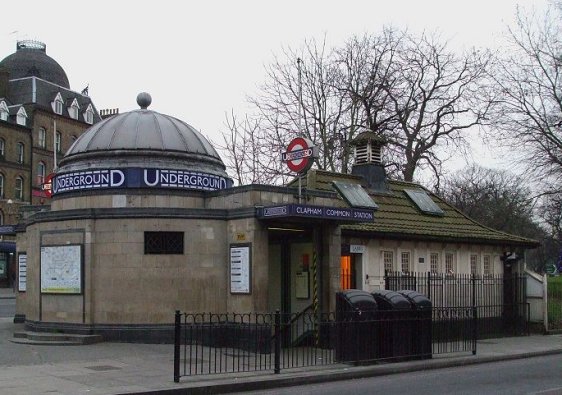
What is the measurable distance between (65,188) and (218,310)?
5.25m

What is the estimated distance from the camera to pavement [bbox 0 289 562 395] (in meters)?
11.8

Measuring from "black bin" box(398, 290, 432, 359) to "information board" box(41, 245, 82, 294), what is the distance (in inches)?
313

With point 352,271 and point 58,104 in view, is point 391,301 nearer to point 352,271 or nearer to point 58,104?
point 352,271

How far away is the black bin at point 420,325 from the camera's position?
53.8 feet

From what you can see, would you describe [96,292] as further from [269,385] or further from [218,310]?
[269,385]

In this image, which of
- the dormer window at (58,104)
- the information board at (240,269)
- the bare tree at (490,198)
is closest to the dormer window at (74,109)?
the dormer window at (58,104)

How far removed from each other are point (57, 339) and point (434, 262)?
12038 mm

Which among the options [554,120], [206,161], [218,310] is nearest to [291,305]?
[218,310]

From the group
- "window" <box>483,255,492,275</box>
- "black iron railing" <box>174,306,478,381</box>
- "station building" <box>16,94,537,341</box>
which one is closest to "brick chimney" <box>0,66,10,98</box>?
"station building" <box>16,94,537,341</box>

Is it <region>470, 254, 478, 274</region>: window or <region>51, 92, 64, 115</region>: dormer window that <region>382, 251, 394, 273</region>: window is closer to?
<region>470, 254, 478, 274</region>: window

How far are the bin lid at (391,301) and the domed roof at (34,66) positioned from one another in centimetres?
6352

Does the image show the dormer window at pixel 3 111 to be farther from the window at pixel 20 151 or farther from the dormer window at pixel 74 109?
the dormer window at pixel 74 109

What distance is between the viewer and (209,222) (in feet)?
59.8

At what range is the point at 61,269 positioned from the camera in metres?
18.3
